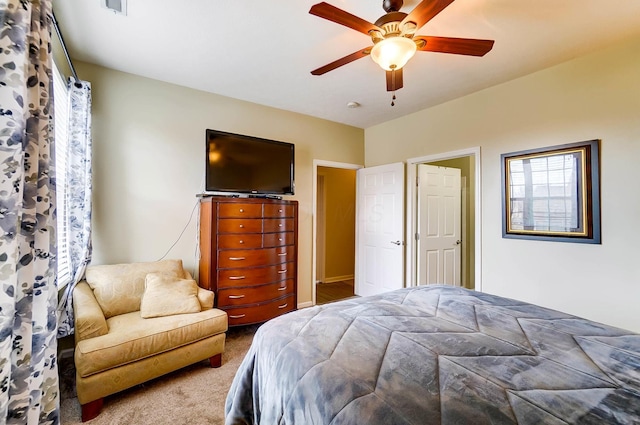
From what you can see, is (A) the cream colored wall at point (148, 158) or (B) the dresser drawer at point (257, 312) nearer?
(A) the cream colored wall at point (148, 158)

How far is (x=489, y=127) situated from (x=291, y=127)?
2407mm

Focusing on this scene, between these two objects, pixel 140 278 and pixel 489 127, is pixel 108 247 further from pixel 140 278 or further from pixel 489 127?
pixel 489 127

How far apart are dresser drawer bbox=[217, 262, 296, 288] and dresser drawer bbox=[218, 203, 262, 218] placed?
556 millimetres

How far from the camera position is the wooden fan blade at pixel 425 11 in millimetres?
1310

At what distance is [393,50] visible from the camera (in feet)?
5.26

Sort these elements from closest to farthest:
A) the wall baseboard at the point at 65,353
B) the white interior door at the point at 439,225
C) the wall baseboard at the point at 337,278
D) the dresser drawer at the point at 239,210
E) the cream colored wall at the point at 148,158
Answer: the wall baseboard at the point at 65,353 → the cream colored wall at the point at 148,158 → the dresser drawer at the point at 239,210 → the white interior door at the point at 439,225 → the wall baseboard at the point at 337,278

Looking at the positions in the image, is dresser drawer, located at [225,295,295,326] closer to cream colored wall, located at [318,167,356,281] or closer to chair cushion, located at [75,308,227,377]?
chair cushion, located at [75,308,227,377]

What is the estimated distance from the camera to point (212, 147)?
2844 millimetres

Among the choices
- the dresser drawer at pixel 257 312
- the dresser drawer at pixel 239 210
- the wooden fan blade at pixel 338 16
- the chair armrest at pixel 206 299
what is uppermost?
the wooden fan blade at pixel 338 16

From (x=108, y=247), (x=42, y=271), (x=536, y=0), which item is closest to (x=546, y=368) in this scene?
(x=42, y=271)

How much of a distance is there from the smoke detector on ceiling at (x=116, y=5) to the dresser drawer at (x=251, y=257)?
1995 mm

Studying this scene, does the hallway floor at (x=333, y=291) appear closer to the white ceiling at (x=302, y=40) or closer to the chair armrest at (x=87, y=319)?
the chair armrest at (x=87, y=319)

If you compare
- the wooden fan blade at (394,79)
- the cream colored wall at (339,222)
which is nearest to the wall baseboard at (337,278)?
the cream colored wall at (339,222)

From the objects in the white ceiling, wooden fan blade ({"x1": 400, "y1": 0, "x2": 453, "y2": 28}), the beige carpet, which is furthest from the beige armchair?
wooden fan blade ({"x1": 400, "y1": 0, "x2": 453, "y2": 28})
